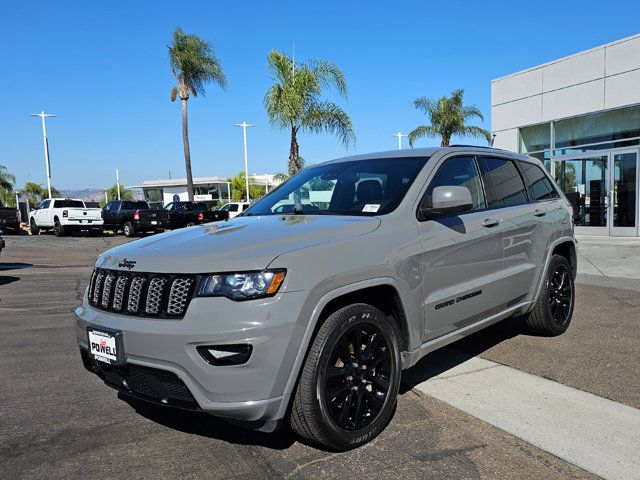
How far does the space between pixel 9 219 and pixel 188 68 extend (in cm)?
1229

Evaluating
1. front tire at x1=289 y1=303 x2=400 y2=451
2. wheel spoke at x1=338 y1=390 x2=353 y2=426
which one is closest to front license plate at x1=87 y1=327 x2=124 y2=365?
front tire at x1=289 y1=303 x2=400 y2=451

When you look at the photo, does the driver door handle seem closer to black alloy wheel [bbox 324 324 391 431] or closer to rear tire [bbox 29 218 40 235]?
black alloy wheel [bbox 324 324 391 431]

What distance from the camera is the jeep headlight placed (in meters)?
2.65

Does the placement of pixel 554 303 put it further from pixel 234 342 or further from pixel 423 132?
pixel 423 132

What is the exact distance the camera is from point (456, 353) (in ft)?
16.2

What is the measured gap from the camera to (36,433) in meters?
3.42

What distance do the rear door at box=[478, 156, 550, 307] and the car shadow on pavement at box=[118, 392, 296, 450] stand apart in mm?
2256

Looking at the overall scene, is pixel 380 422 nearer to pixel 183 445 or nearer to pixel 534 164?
pixel 183 445

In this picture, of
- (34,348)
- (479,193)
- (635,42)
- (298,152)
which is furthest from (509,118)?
(34,348)

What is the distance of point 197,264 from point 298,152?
59.2ft

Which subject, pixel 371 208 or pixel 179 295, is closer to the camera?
pixel 179 295

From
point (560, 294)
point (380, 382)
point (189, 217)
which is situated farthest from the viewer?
point (189, 217)

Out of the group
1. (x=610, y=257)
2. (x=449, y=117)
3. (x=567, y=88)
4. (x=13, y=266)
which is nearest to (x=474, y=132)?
(x=449, y=117)

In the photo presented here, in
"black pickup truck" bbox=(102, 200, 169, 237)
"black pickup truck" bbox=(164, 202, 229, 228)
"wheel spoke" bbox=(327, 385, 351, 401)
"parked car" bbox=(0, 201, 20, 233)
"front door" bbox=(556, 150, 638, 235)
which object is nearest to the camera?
"wheel spoke" bbox=(327, 385, 351, 401)
